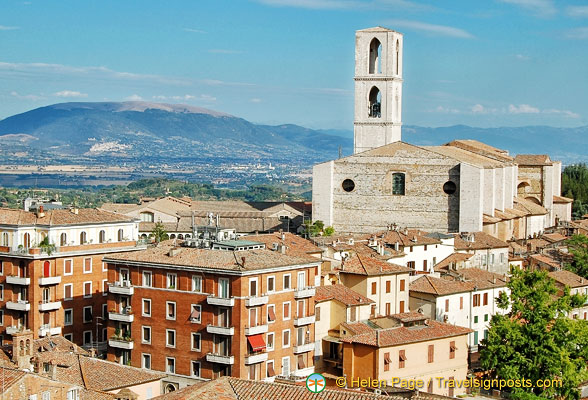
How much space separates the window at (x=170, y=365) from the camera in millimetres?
35125

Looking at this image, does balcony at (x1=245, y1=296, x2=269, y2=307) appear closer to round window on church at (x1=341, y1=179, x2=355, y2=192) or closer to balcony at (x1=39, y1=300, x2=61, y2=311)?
balcony at (x1=39, y1=300, x2=61, y2=311)

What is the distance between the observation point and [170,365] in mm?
35281

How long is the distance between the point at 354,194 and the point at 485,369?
30.6 metres

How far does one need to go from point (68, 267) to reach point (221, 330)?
11398 mm

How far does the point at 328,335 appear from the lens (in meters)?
38.2

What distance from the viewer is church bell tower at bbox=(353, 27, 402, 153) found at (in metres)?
76.6

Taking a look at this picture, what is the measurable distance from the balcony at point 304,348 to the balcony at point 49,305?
11.0 m

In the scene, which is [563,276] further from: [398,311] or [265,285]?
[265,285]

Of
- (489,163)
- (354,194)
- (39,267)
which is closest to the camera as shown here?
(39,267)

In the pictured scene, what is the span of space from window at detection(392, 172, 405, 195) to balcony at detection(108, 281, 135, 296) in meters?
31.9

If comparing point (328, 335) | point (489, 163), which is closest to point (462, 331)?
point (328, 335)

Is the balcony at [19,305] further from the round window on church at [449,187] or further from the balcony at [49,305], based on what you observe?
the round window on church at [449,187]

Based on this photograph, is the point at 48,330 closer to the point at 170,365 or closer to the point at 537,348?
the point at 170,365

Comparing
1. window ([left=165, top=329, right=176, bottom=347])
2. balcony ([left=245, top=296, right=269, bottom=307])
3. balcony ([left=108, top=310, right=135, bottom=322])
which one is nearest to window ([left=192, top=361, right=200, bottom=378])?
window ([left=165, top=329, right=176, bottom=347])
